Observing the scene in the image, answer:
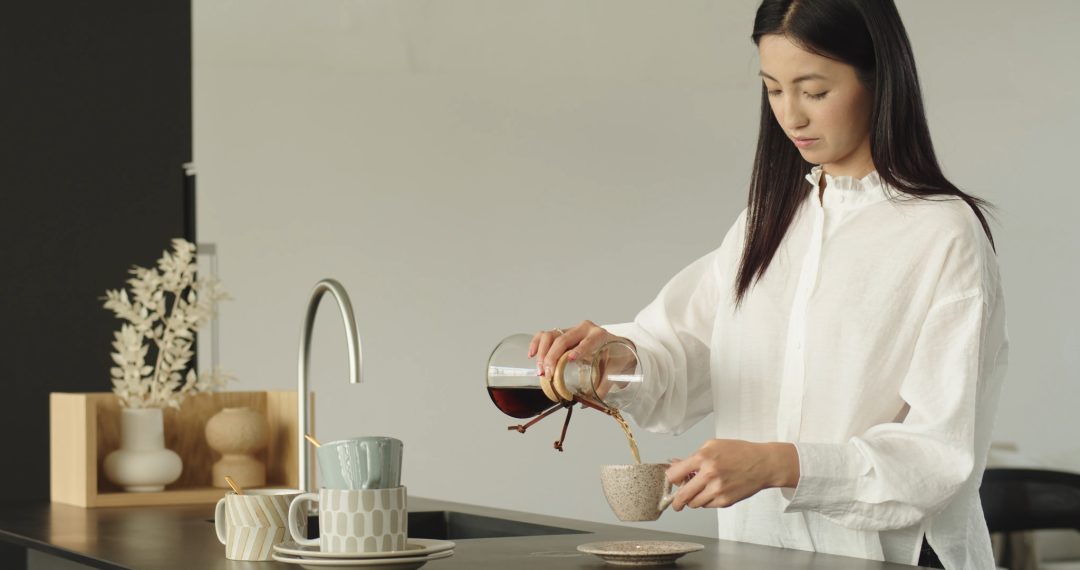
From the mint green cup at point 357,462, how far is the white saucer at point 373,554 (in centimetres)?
7

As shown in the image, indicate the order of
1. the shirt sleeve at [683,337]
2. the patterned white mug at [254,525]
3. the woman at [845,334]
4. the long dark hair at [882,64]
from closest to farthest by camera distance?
the patterned white mug at [254,525], the woman at [845,334], the long dark hair at [882,64], the shirt sleeve at [683,337]

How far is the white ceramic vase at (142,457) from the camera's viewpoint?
8.21ft

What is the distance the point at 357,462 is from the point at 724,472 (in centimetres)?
40

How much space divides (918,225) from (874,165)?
0.11m

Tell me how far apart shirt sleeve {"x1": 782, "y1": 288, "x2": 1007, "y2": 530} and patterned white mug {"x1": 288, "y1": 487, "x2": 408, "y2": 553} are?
1.62ft

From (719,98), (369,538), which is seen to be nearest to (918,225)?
(369,538)

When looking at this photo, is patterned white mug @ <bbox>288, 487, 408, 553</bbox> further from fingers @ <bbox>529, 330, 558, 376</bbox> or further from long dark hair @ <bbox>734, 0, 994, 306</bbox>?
long dark hair @ <bbox>734, 0, 994, 306</bbox>

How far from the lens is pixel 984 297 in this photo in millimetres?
1664

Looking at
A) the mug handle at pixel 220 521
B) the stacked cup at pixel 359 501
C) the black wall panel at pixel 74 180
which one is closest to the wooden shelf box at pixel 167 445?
the black wall panel at pixel 74 180

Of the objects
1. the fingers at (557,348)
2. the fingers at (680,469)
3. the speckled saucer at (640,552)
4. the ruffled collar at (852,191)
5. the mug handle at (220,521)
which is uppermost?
the ruffled collar at (852,191)

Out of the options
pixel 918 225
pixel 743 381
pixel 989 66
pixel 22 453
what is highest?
pixel 989 66

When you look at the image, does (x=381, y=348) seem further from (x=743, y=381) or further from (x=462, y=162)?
(x=743, y=381)

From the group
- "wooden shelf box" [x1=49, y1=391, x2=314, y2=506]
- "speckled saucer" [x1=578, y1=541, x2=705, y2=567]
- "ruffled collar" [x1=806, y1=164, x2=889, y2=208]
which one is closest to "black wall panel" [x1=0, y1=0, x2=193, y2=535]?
"wooden shelf box" [x1=49, y1=391, x2=314, y2=506]

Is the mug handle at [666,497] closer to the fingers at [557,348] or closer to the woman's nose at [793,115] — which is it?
the fingers at [557,348]
